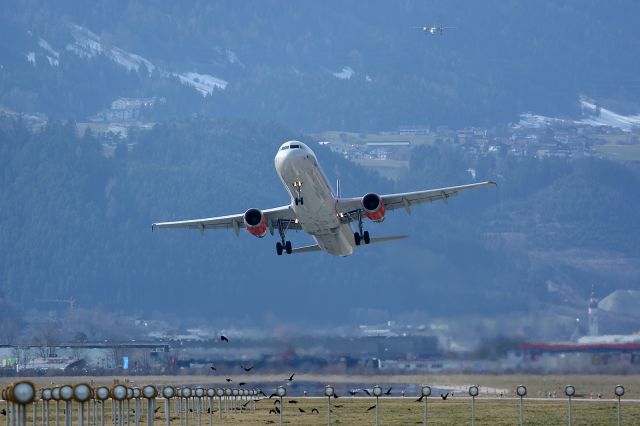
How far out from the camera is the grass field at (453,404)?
81500 millimetres

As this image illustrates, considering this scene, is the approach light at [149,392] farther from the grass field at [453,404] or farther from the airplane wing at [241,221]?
the airplane wing at [241,221]

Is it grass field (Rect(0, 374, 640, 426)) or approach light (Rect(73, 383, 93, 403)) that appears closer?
approach light (Rect(73, 383, 93, 403))

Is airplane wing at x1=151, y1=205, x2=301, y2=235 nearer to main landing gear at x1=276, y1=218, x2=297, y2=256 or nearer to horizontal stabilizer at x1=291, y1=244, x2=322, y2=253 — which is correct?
main landing gear at x1=276, y1=218, x2=297, y2=256

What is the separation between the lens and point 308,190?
282 ft

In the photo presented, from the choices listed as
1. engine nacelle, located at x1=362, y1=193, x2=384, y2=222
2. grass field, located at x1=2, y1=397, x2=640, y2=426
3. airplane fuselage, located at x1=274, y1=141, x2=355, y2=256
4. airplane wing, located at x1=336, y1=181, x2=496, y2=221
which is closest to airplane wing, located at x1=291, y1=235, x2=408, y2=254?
airplane wing, located at x1=336, y1=181, x2=496, y2=221

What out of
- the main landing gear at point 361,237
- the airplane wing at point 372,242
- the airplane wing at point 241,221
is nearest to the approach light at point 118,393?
the airplane wing at point 241,221

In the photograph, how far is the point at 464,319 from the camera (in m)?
121

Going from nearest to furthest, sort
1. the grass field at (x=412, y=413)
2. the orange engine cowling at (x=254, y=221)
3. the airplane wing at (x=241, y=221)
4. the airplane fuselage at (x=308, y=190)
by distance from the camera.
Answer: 1. the grass field at (x=412, y=413)
2. the airplane fuselage at (x=308, y=190)
3. the orange engine cowling at (x=254, y=221)
4. the airplane wing at (x=241, y=221)

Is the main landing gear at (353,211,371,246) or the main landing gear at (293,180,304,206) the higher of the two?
the main landing gear at (293,180,304,206)

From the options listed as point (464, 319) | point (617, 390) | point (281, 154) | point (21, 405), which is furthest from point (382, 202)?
point (21, 405)

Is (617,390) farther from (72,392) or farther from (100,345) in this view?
(100,345)

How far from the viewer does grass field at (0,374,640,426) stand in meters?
81.5

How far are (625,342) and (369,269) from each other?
273 ft

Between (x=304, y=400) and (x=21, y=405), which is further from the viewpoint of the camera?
(x=304, y=400)
